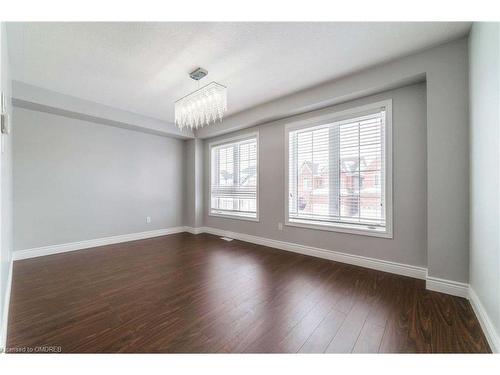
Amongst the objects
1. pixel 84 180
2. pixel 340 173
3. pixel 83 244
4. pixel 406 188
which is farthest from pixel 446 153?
pixel 83 244

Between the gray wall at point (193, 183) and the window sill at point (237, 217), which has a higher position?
the gray wall at point (193, 183)

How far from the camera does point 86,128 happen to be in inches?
145

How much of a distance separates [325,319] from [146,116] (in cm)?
441

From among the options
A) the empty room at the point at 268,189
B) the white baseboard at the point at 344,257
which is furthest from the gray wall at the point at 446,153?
the white baseboard at the point at 344,257

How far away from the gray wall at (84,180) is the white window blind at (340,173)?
121 inches

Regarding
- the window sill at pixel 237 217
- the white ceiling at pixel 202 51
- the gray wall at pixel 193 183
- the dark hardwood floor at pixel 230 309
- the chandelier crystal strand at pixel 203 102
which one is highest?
the white ceiling at pixel 202 51

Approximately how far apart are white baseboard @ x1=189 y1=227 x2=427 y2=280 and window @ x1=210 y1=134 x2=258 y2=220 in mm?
460

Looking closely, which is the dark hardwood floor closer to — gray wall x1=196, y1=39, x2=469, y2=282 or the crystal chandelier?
gray wall x1=196, y1=39, x2=469, y2=282

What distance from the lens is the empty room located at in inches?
59.4

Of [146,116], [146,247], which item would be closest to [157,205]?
[146,247]

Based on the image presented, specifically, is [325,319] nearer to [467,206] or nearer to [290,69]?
[467,206]

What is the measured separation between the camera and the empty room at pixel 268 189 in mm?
1510

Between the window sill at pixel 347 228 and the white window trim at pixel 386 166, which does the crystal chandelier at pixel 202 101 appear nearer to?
the white window trim at pixel 386 166
